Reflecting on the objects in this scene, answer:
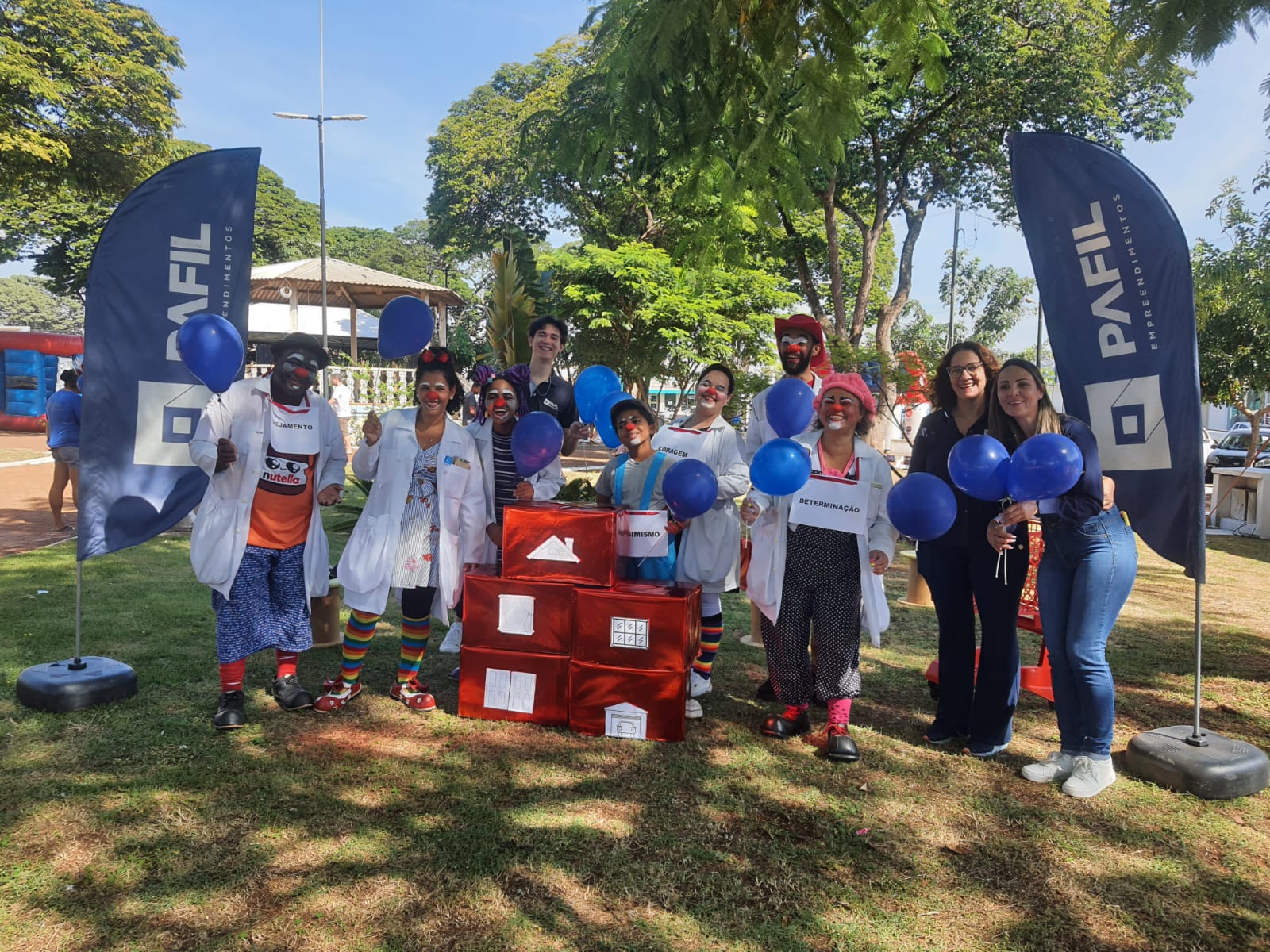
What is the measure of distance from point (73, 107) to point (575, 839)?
16328mm

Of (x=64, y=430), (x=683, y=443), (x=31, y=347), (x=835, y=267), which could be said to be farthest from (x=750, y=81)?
(x=31, y=347)

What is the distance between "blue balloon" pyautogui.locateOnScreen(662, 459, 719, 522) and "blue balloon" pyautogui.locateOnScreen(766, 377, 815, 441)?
0.47 meters

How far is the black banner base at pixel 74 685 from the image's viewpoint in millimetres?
4031

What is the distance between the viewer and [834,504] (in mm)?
3906

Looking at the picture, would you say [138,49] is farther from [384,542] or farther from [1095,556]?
[1095,556]

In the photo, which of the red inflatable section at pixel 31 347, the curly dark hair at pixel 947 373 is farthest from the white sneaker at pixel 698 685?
the red inflatable section at pixel 31 347

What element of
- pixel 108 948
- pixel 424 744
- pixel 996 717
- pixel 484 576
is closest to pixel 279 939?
pixel 108 948

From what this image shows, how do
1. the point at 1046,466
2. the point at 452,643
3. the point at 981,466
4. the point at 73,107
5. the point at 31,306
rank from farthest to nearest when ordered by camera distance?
the point at 31,306, the point at 73,107, the point at 452,643, the point at 981,466, the point at 1046,466

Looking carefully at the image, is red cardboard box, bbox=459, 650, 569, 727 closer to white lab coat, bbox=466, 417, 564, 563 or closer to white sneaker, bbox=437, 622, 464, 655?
white lab coat, bbox=466, 417, 564, 563

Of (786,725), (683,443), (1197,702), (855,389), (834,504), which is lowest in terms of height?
(786,725)

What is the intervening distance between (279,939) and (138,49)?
2226 cm

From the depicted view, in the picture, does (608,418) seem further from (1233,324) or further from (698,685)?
(1233,324)

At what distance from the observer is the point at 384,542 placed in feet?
13.7

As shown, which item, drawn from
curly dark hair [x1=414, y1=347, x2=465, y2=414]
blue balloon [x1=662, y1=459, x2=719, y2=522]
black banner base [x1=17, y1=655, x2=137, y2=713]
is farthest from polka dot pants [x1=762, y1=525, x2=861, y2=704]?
black banner base [x1=17, y1=655, x2=137, y2=713]
